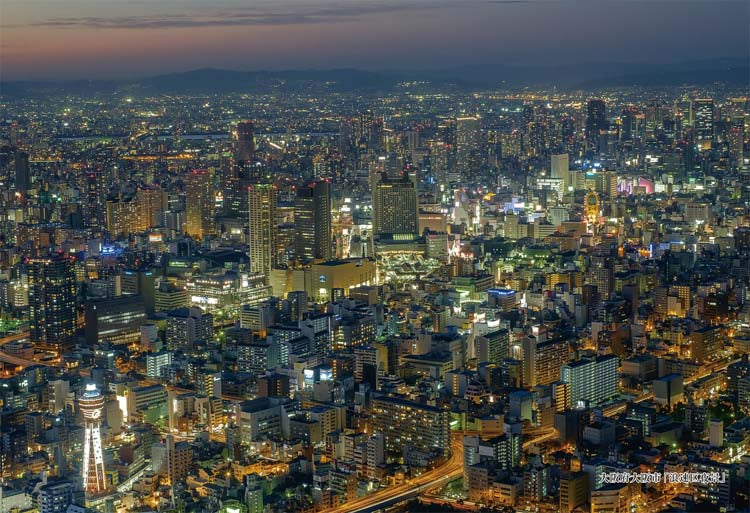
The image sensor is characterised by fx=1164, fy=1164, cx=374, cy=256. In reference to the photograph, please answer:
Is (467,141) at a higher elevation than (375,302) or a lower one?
higher

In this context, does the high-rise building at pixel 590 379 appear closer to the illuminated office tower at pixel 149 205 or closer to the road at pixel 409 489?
the road at pixel 409 489

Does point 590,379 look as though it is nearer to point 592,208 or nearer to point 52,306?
point 52,306

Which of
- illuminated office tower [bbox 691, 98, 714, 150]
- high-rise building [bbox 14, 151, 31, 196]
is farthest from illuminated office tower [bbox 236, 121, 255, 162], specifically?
illuminated office tower [bbox 691, 98, 714, 150]

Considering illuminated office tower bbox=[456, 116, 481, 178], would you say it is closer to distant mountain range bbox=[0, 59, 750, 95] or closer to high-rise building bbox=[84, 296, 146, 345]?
distant mountain range bbox=[0, 59, 750, 95]

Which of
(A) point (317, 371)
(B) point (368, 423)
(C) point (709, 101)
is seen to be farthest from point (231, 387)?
(C) point (709, 101)

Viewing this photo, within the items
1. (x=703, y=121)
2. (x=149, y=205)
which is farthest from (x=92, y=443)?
(x=703, y=121)

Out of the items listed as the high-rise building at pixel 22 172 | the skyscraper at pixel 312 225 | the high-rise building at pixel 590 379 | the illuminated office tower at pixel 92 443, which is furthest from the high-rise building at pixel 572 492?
the high-rise building at pixel 22 172

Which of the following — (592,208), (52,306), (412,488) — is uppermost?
(592,208)

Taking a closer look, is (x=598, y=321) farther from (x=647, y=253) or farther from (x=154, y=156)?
(x=154, y=156)
